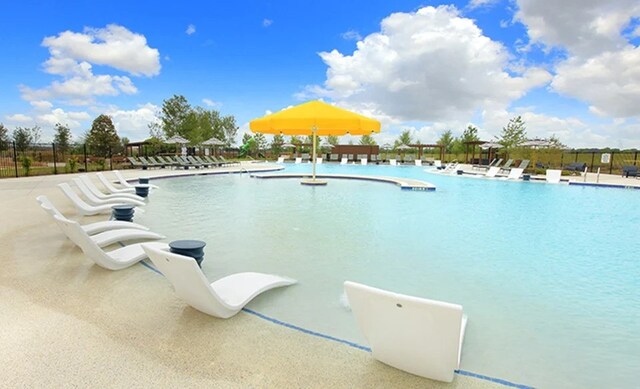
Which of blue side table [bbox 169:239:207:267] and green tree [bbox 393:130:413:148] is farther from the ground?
green tree [bbox 393:130:413:148]

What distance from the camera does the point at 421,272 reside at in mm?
4254

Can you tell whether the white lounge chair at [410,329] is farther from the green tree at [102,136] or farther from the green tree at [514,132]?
the green tree at [102,136]

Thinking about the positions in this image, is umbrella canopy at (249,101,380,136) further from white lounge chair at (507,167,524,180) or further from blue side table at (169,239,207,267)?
blue side table at (169,239,207,267)

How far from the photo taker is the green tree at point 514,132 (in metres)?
28.5

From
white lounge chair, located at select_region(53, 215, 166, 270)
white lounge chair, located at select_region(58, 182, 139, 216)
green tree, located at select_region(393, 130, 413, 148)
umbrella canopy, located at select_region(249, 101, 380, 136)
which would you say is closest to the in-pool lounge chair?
white lounge chair, located at select_region(53, 215, 166, 270)

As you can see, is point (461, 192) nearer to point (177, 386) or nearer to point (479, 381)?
point (479, 381)

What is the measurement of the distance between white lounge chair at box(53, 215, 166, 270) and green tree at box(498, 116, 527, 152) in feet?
97.1

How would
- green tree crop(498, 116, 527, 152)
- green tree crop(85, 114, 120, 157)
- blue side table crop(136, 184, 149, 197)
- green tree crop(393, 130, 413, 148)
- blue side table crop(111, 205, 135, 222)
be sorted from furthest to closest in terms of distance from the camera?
green tree crop(393, 130, 413, 148) < green tree crop(85, 114, 120, 157) < green tree crop(498, 116, 527, 152) < blue side table crop(136, 184, 149, 197) < blue side table crop(111, 205, 135, 222)

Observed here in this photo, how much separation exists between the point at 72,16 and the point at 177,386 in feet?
69.4

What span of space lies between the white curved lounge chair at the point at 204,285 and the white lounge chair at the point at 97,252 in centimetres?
112

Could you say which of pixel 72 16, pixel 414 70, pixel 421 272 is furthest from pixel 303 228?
pixel 72 16

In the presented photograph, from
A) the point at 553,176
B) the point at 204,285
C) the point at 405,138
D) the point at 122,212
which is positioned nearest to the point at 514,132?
the point at 553,176

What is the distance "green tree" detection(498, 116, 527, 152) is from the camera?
1122 inches

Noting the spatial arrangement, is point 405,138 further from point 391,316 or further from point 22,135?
point 391,316
